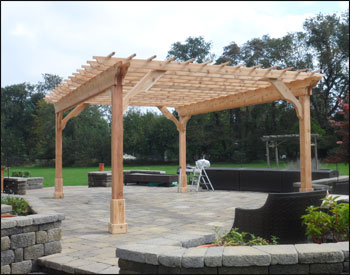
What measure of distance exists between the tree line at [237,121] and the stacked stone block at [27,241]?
826 inches

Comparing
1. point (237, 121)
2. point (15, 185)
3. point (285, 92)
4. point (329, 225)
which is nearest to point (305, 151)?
point (285, 92)

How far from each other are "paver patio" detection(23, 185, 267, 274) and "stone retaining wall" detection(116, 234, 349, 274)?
2.75 ft

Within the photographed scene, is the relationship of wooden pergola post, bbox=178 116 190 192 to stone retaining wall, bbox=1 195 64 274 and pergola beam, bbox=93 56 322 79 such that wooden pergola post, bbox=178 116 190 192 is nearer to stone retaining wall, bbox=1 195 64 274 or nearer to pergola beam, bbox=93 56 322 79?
pergola beam, bbox=93 56 322 79

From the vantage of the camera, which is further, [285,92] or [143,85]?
[285,92]

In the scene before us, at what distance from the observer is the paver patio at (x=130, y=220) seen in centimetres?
391

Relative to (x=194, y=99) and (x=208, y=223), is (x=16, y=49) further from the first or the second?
(x=194, y=99)

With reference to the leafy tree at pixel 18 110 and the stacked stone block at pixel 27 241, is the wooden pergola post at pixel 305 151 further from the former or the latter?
the leafy tree at pixel 18 110

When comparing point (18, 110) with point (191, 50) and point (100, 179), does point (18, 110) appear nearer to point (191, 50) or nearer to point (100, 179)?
point (191, 50)

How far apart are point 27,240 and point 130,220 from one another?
278 centimetres

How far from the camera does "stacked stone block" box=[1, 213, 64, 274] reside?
12.0 ft

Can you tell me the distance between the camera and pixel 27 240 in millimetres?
3822

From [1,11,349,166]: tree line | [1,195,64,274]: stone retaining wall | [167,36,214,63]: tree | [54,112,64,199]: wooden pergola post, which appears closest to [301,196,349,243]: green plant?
[1,195,64,274]: stone retaining wall

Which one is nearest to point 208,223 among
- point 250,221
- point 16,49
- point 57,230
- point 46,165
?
point 250,221

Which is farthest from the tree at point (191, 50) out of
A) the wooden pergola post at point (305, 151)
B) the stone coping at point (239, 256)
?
the stone coping at point (239, 256)
